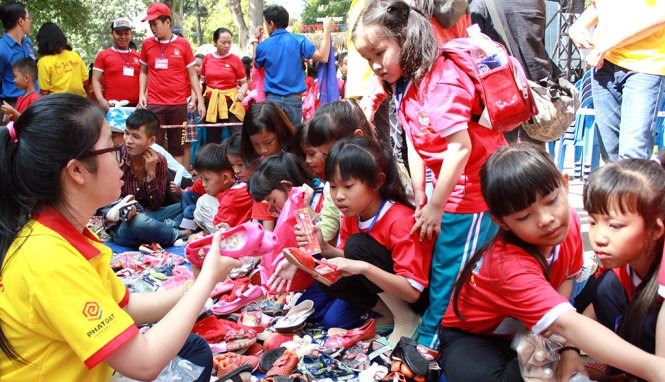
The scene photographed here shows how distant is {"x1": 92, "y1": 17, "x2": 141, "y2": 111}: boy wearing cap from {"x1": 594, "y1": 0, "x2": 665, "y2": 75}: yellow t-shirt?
5.35 metres

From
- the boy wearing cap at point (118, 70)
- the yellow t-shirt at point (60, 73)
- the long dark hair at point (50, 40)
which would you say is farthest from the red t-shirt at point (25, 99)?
the boy wearing cap at point (118, 70)

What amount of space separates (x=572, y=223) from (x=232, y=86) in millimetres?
6226

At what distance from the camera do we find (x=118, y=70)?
22.3 ft

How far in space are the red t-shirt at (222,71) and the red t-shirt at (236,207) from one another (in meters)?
4.13

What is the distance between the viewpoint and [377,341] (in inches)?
101

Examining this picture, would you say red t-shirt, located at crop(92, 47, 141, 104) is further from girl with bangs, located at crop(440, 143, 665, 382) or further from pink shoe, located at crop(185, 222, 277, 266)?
girl with bangs, located at crop(440, 143, 665, 382)

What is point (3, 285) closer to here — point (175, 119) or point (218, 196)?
point (218, 196)

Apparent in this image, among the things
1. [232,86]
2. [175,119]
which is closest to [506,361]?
[175,119]

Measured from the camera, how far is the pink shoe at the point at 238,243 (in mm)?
2131

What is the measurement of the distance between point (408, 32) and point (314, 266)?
3.36ft

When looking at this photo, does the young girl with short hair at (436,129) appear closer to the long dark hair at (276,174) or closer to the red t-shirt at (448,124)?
the red t-shirt at (448,124)

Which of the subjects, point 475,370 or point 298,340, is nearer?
point 475,370

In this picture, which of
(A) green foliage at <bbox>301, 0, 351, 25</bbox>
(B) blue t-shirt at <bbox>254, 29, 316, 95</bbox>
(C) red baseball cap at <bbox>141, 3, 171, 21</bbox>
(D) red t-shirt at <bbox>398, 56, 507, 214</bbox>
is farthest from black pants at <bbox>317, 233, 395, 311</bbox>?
(A) green foliage at <bbox>301, 0, 351, 25</bbox>

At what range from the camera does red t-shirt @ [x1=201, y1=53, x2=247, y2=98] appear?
304 inches
